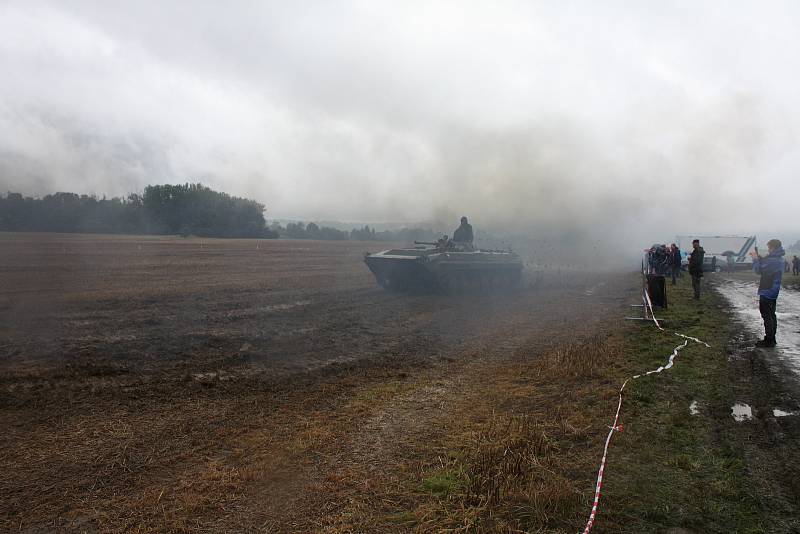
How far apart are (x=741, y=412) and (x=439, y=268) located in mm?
11058

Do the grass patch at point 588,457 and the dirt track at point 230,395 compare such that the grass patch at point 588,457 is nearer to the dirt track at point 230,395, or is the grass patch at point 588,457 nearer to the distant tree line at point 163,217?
the dirt track at point 230,395

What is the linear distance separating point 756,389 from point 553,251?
33.0 meters

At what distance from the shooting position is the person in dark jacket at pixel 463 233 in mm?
18922

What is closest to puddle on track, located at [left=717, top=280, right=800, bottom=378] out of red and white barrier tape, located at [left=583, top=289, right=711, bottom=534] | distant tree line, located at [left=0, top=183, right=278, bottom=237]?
red and white barrier tape, located at [left=583, top=289, right=711, bottom=534]

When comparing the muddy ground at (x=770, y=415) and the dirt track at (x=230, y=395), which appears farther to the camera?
the dirt track at (x=230, y=395)

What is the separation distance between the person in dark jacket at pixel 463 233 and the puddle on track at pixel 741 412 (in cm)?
1323

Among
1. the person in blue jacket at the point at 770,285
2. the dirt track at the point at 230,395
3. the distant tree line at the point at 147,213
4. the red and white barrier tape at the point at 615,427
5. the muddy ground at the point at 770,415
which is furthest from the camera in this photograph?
the distant tree line at the point at 147,213

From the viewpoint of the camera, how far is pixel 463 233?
1909 cm

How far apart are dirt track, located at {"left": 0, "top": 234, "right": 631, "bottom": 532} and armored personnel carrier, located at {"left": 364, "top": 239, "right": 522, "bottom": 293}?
1.27 m

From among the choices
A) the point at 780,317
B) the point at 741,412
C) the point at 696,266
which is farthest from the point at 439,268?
the point at 741,412

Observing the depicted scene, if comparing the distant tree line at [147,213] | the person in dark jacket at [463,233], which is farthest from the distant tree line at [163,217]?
the person in dark jacket at [463,233]

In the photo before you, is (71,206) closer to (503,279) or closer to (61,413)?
(503,279)

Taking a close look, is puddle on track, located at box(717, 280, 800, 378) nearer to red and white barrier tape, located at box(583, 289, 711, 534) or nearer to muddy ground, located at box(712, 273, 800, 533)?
muddy ground, located at box(712, 273, 800, 533)

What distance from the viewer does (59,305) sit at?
12.4 metres
